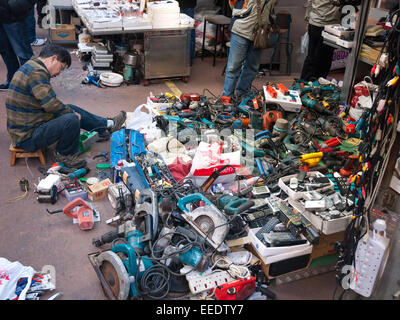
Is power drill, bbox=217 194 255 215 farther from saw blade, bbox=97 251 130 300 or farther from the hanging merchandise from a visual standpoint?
saw blade, bbox=97 251 130 300

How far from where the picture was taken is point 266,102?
542 centimetres

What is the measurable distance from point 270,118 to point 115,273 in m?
3.01

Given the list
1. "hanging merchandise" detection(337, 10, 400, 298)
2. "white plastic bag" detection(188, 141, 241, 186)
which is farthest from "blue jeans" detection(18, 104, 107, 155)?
"hanging merchandise" detection(337, 10, 400, 298)

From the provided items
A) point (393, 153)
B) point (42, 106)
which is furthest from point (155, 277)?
point (42, 106)

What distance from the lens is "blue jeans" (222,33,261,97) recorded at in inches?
234

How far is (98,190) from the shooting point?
4.32 m

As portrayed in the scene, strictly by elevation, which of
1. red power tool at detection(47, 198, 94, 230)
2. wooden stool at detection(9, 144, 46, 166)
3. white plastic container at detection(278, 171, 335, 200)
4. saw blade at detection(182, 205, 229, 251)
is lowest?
red power tool at detection(47, 198, 94, 230)

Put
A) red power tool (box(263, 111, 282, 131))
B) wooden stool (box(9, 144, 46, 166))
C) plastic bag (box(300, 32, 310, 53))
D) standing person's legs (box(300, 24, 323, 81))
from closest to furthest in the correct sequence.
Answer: wooden stool (box(9, 144, 46, 166)) → red power tool (box(263, 111, 282, 131)) → standing person's legs (box(300, 24, 323, 81)) → plastic bag (box(300, 32, 310, 53))

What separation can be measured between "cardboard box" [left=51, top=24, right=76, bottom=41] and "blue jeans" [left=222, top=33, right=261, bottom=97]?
14.4 ft

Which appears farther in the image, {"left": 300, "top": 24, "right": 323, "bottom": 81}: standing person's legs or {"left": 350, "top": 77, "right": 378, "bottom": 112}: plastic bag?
{"left": 300, "top": 24, "right": 323, "bottom": 81}: standing person's legs

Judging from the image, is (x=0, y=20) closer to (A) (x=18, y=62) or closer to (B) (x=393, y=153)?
(A) (x=18, y=62)

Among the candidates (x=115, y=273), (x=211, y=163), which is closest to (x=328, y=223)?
(x=211, y=163)
